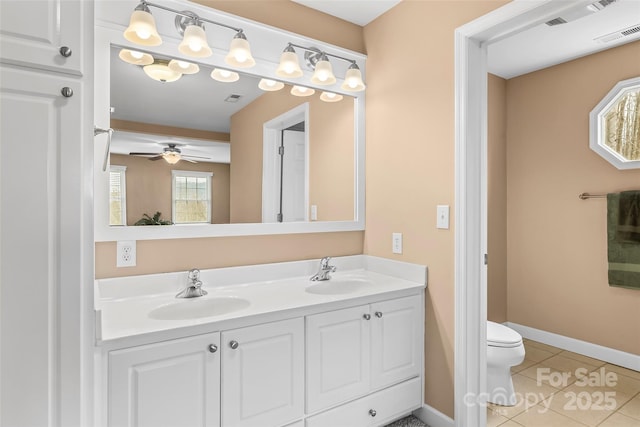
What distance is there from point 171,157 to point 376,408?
5.61 feet

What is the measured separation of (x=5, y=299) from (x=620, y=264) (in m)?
3.60

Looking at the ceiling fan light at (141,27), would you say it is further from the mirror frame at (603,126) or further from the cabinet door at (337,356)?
the mirror frame at (603,126)

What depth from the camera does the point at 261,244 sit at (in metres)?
2.12

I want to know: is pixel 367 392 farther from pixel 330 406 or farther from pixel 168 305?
pixel 168 305

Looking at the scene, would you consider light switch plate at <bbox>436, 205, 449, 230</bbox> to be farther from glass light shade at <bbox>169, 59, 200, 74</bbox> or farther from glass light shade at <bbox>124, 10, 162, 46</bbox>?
glass light shade at <bbox>124, 10, 162, 46</bbox>

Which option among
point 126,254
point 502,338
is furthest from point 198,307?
point 502,338

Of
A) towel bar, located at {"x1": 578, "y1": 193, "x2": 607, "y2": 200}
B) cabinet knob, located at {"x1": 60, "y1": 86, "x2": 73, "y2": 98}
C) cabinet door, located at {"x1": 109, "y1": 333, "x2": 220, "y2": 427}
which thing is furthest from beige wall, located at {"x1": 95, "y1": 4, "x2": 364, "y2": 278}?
towel bar, located at {"x1": 578, "y1": 193, "x2": 607, "y2": 200}

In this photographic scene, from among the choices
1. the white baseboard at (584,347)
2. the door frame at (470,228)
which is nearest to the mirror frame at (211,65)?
the door frame at (470,228)

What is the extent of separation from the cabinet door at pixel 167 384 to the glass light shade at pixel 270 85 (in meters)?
1.45

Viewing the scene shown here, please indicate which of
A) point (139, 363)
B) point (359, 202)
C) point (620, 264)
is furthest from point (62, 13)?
point (620, 264)

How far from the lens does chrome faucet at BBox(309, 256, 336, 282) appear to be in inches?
84.7

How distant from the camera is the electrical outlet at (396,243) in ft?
7.20

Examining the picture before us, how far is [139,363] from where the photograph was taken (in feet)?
4.09

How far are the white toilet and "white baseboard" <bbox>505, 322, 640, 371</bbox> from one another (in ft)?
3.67
